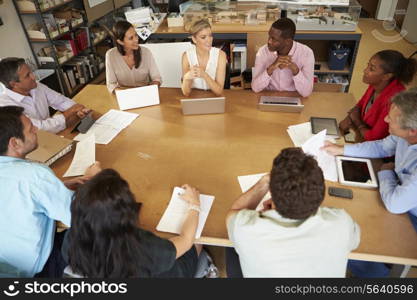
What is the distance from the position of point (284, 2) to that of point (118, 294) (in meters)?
3.55

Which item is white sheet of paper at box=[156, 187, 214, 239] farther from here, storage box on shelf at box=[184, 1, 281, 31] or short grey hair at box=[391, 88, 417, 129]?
storage box on shelf at box=[184, 1, 281, 31]

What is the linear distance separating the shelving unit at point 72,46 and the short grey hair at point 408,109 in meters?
3.67

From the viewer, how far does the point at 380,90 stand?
1.88 metres

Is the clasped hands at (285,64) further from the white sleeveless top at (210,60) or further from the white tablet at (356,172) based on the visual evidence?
the white tablet at (356,172)

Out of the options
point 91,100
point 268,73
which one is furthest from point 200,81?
point 91,100

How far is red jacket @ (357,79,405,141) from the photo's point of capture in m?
1.72

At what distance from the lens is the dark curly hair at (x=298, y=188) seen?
0.92 meters

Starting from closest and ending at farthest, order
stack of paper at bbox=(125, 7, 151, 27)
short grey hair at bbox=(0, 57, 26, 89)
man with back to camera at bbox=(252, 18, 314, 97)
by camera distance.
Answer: short grey hair at bbox=(0, 57, 26, 89) < man with back to camera at bbox=(252, 18, 314, 97) < stack of paper at bbox=(125, 7, 151, 27)

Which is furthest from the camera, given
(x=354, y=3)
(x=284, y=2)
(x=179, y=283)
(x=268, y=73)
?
Result: (x=284, y=2)

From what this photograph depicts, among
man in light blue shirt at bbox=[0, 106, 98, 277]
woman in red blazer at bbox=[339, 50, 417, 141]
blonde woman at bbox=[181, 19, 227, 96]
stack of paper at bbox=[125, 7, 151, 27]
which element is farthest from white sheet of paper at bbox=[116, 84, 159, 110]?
stack of paper at bbox=[125, 7, 151, 27]

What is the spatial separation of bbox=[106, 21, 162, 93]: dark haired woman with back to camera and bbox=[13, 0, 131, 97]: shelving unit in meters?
1.69

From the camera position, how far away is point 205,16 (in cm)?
358

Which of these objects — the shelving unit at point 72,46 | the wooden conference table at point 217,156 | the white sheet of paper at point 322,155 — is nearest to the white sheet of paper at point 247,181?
the wooden conference table at point 217,156

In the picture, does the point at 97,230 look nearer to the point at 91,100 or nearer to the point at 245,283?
the point at 245,283
